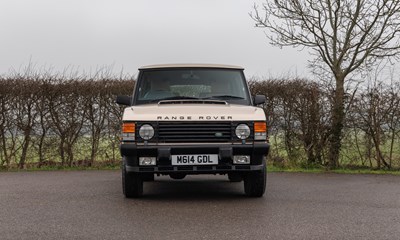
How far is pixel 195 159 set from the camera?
7371 millimetres

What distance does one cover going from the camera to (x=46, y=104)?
13281mm

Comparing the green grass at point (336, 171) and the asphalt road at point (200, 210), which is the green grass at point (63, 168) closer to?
the asphalt road at point (200, 210)

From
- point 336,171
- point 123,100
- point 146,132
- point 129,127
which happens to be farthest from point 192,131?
point 336,171

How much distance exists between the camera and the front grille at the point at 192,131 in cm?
743

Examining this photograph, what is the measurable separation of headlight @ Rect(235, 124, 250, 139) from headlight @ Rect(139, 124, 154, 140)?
1214 mm

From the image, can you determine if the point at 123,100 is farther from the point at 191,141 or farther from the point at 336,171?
the point at 336,171

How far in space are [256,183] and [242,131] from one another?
0.94 metres

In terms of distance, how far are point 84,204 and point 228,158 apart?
7.10ft

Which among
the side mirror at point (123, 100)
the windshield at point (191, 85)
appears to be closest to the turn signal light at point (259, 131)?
the windshield at point (191, 85)

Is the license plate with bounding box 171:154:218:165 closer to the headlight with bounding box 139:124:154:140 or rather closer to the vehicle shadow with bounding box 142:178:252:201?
the headlight with bounding box 139:124:154:140

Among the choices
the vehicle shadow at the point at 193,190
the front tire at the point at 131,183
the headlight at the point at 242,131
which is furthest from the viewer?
the vehicle shadow at the point at 193,190

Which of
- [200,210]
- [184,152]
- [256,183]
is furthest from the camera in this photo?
[256,183]

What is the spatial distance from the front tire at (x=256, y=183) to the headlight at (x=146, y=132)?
1680 millimetres

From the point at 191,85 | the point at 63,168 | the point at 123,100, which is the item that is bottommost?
the point at 63,168
